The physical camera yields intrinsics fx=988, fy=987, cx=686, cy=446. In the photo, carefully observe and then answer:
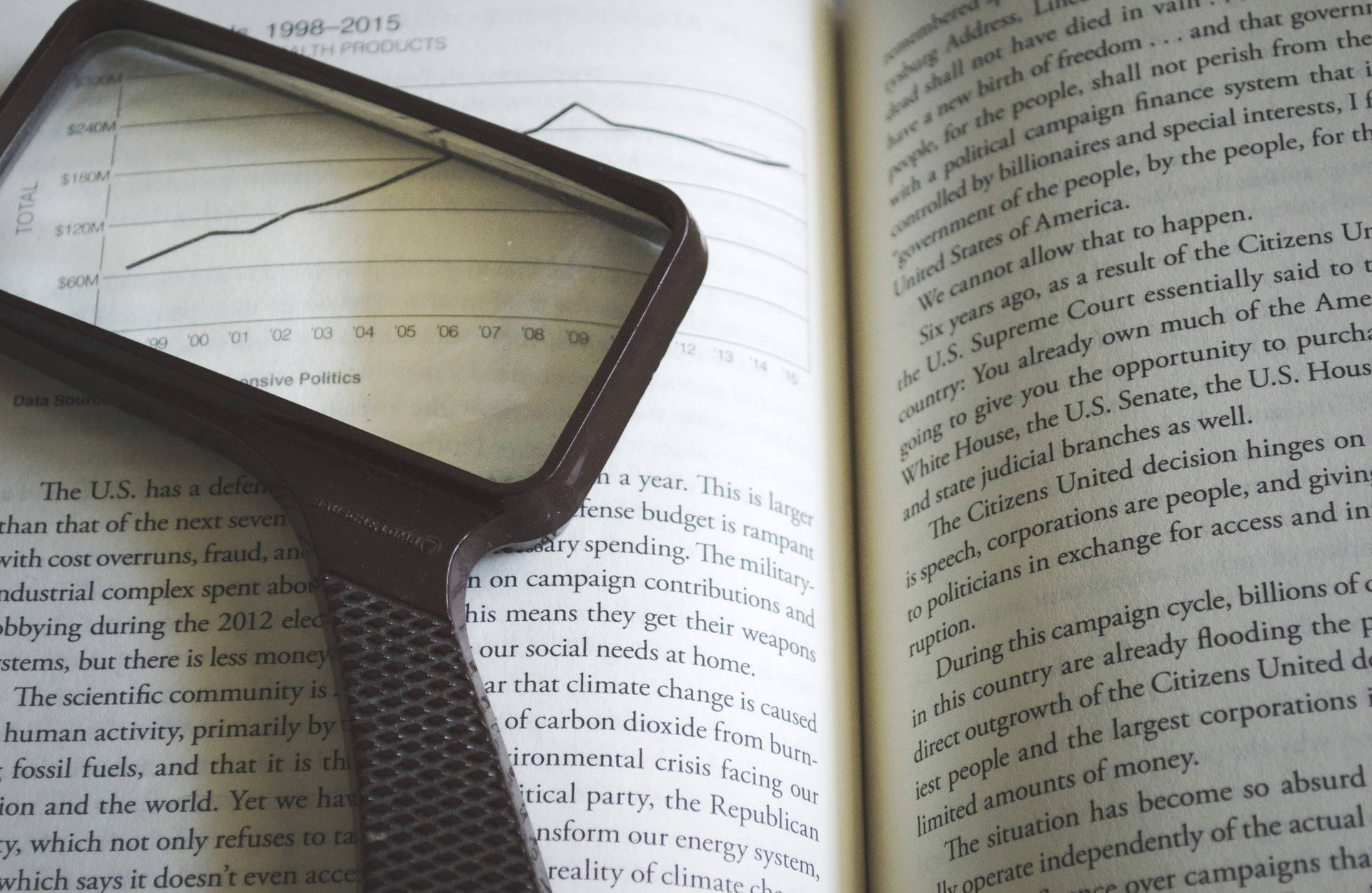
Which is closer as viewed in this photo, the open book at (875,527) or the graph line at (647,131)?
the open book at (875,527)

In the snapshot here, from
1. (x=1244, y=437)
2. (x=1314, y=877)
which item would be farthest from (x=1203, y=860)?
(x=1244, y=437)

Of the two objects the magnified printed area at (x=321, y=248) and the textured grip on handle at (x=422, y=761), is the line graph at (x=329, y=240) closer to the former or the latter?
the magnified printed area at (x=321, y=248)

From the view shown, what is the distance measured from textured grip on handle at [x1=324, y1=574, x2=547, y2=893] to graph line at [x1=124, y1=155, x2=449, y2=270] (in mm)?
302

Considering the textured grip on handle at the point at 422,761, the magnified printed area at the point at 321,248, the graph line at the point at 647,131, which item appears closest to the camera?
the textured grip on handle at the point at 422,761

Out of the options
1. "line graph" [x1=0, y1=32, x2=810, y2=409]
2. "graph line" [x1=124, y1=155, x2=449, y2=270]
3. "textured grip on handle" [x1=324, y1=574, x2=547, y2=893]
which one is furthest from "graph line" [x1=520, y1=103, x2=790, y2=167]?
"textured grip on handle" [x1=324, y1=574, x2=547, y2=893]

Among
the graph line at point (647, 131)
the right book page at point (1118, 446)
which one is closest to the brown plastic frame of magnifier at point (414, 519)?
the graph line at point (647, 131)

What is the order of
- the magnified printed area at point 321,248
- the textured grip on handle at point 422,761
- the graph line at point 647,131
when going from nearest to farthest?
the textured grip on handle at point 422,761, the magnified printed area at point 321,248, the graph line at point 647,131

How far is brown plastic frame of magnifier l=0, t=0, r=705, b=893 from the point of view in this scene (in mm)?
580

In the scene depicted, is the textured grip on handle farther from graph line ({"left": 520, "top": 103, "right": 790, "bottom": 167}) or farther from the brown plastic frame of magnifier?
graph line ({"left": 520, "top": 103, "right": 790, "bottom": 167})

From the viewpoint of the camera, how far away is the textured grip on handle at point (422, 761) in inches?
22.5

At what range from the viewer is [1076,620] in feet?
2.22

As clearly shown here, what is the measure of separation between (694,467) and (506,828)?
0.28 m

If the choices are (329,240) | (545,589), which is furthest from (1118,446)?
(329,240)

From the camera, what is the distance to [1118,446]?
0.71 m
